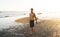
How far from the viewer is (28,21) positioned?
6.54ft

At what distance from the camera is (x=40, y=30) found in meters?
1.95

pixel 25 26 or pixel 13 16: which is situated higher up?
pixel 13 16

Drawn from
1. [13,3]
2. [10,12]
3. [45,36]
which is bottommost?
[45,36]

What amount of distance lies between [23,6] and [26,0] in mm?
100

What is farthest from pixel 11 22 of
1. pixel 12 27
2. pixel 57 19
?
pixel 57 19

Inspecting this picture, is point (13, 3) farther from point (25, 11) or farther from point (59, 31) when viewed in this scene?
point (59, 31)

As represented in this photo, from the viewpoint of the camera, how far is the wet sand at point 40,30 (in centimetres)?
193

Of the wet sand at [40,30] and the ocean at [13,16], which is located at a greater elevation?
the ocean at [13,16]

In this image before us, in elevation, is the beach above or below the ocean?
below

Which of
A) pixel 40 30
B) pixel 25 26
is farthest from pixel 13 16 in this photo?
pixel 40 30

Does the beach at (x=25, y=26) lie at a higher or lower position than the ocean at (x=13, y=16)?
lower

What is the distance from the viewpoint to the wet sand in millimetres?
1926

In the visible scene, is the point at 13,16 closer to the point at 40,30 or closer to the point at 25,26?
the point at 25,26

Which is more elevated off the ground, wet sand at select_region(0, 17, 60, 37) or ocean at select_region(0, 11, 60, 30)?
ocean at select_region(0, 11, 60, 30)
